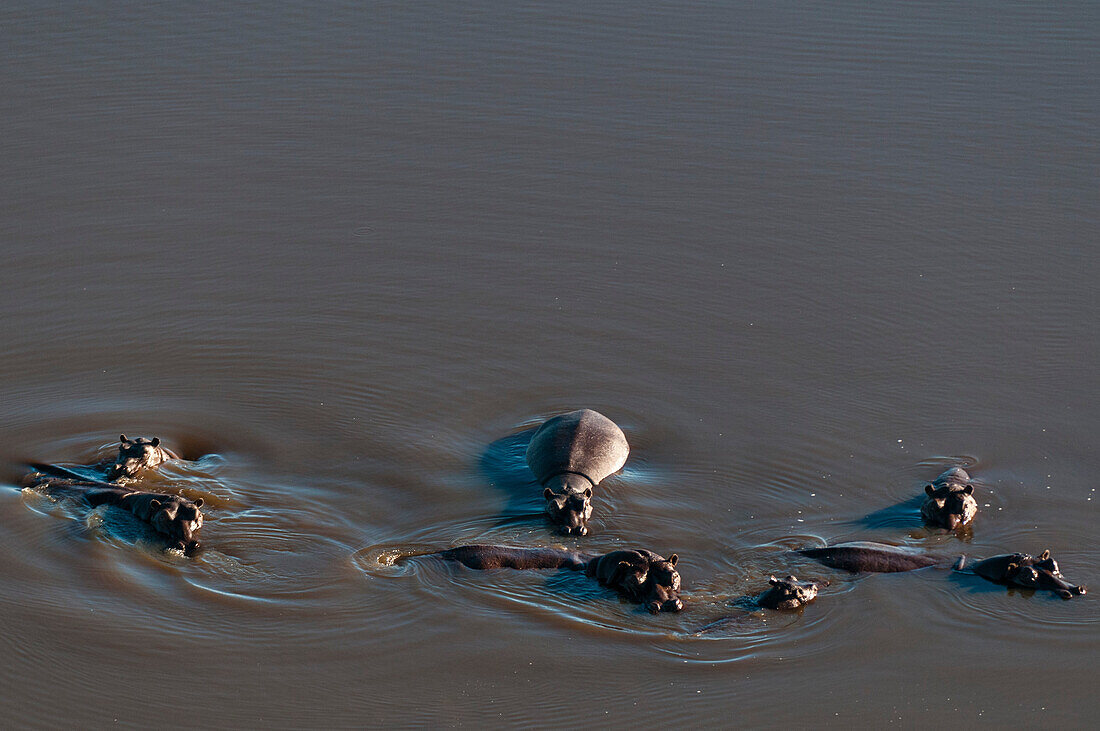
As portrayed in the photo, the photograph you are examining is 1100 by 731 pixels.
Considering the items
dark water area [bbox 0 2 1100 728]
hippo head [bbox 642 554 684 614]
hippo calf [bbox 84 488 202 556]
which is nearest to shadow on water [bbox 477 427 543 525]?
dark water area [bbox 0 2 1100 728]

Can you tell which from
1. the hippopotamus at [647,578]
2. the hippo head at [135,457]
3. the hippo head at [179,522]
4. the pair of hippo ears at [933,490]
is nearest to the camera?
the hippopotamus at [647,578]

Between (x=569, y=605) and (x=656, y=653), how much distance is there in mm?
893

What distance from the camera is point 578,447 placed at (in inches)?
519

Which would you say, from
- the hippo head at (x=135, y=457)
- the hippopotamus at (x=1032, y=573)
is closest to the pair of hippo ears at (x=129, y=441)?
the hippo head at (x=135, y=457)

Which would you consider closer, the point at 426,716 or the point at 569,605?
the point at 426,716

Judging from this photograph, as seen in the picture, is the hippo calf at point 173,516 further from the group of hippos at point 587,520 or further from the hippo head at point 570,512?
the hippo head at point 570,512

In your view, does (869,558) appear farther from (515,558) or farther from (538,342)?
(538,342)

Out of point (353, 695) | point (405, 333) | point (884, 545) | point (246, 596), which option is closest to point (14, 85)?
point (405, 333)

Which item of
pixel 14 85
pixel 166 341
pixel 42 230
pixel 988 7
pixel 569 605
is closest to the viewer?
pixel 569 605

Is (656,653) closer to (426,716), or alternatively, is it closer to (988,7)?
(426,716)

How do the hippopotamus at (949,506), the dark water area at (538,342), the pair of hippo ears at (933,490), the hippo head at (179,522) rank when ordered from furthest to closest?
the pair of hippo ears at (933,490)
the hippopotamus at (949,506)
the hippo head at (179,522)
the dark water area at (538,342)

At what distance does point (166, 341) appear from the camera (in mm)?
15617

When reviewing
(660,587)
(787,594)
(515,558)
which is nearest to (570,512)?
(515,558)

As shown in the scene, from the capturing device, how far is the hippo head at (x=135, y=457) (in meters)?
12.8
